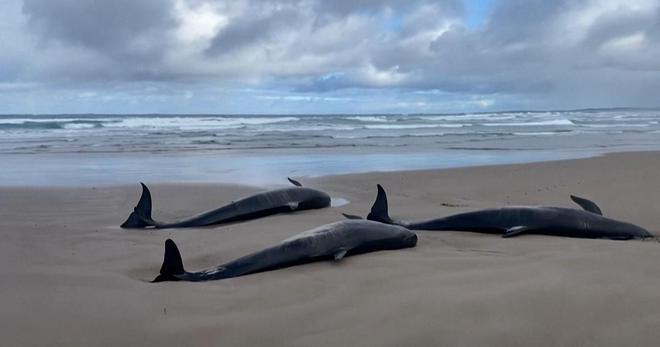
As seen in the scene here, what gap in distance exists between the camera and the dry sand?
145 inches

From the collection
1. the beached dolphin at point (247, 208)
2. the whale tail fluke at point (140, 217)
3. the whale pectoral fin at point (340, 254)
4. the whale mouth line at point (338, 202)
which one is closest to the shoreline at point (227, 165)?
the whale mouth line at point (338, 202)

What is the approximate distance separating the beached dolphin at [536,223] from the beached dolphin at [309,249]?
3.43ft

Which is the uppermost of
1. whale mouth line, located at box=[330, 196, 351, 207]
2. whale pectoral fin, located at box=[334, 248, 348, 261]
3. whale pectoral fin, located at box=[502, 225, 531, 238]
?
whale pectoral fin, located at box=[334, 248, 348, 261]

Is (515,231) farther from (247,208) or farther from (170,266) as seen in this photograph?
(170,266)

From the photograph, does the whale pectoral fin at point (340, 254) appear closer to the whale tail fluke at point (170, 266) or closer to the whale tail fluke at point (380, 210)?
the whale tail fluke at point (170, 266)

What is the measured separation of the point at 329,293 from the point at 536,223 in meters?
3.40

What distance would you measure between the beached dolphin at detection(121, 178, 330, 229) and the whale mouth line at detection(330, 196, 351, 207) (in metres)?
0.36

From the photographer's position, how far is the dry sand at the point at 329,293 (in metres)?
3.68

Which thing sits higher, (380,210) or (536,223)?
(380,210)

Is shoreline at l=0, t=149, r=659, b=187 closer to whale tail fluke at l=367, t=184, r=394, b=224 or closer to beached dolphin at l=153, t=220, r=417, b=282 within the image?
whale tail fluke at l=367, t=184, r=394, b=224

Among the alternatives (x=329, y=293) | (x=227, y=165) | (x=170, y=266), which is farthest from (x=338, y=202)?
(x=227, y=165)

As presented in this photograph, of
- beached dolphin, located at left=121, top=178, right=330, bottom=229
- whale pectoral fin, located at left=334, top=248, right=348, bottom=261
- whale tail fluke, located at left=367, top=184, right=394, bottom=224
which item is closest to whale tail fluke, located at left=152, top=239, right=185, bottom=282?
whale pectoral fin, located at left=334, top=248, right=348, bottom=261

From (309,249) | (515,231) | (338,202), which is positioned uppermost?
(309,249)

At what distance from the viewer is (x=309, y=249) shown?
19.1ft
